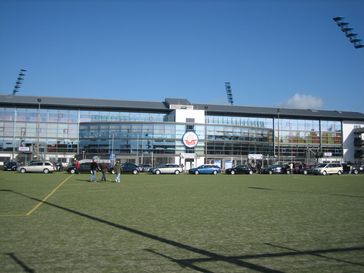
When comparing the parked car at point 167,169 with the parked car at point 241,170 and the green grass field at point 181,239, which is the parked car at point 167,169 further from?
the green grass field at point 181,239

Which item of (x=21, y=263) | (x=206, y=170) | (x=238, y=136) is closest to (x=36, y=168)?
(x=206, y=170)

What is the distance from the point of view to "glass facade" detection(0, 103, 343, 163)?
9562 cm

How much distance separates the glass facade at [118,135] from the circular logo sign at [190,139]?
2608 mm

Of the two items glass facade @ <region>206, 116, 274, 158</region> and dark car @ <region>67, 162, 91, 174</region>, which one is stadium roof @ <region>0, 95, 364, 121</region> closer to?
glass facade @ <region>206, 116, 274, 158</region>

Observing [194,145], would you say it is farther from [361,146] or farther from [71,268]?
[71,268]

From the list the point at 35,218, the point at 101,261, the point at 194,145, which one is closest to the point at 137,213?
the point at 35,218

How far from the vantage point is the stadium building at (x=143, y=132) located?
95312 mm

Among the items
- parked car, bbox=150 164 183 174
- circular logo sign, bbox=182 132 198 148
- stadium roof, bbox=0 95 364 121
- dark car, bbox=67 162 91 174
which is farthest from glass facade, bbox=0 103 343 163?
dark car, bbox=67 162 91 174

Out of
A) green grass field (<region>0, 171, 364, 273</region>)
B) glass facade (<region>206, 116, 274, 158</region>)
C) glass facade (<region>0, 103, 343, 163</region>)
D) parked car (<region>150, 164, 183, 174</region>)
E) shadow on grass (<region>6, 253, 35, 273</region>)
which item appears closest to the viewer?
shadow on grass (<region>6, 253, 35, 273</region>)

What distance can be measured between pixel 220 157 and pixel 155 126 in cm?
1808

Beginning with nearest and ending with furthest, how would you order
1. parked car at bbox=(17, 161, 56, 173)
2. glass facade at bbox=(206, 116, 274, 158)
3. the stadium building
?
parked car at bbox=(17, 161, 56, 173)
the stadium building
glass facade at bbox=(206, 116, 274, 158)

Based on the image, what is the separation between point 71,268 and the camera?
6590 millimetres

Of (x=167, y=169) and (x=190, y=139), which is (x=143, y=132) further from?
(x=167, y=169)

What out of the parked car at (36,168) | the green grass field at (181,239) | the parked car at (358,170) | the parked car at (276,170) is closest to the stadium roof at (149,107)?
the parked car at (358,170)
